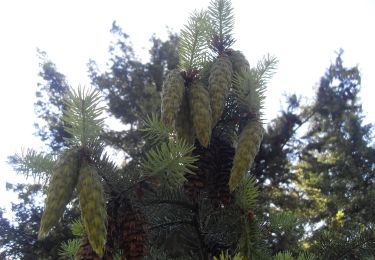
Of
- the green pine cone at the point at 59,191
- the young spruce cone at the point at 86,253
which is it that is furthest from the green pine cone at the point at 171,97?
the young spruce cone at the point at 86,253

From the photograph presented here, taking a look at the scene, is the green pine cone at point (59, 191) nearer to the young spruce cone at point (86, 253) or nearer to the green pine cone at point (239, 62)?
the young spruce cone at point (86, 253)

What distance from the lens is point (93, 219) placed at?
1317 millimetres

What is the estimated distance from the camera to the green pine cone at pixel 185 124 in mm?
1855

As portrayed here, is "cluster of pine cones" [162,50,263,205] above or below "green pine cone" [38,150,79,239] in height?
above

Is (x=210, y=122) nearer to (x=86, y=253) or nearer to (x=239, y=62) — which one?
(x=239, y=62)

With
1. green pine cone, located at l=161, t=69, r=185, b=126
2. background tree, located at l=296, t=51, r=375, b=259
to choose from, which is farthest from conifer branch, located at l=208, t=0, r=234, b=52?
background tree, located at l=296, t=51, r=375, b=259

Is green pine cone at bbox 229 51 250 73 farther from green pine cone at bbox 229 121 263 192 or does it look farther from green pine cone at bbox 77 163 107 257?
green pine cone at bbox 77 163 107 257

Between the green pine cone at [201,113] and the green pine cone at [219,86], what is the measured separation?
4cm

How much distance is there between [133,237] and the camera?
1652mm

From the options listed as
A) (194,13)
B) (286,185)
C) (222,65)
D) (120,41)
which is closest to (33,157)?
(222,65)

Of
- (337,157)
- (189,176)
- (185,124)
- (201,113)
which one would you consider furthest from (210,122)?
(337,157)

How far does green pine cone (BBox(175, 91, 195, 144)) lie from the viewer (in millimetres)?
1855

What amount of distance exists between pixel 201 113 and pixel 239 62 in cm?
57

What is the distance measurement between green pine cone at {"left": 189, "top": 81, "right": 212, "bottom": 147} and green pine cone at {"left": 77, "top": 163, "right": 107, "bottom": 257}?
517 mm
